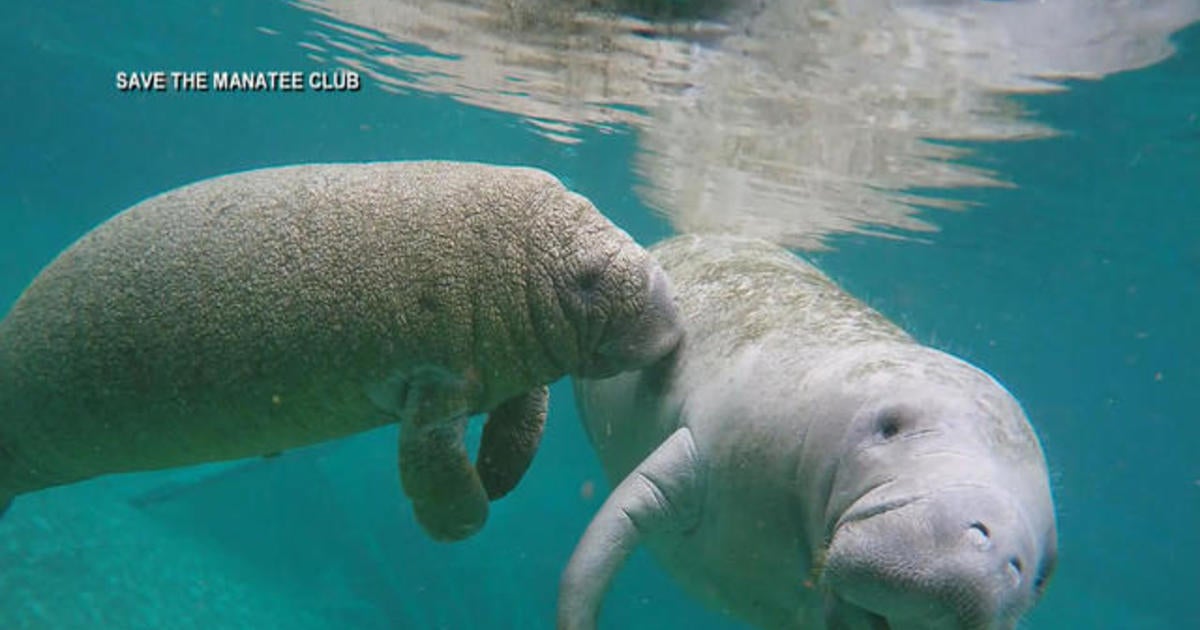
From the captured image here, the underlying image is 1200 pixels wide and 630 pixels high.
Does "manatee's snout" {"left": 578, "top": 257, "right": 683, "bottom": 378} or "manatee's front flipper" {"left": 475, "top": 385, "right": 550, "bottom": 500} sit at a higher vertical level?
"manatee's snout" {"left": 578, "top": 257, "right": 683, "bottom": 378}

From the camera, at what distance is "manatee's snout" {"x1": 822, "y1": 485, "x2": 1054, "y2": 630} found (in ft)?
6.85

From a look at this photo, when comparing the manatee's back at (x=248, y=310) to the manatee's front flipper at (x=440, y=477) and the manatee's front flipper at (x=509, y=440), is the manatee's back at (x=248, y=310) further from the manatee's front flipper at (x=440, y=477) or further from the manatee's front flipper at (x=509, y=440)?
the manatee's front flipper at (x=509, y=440)

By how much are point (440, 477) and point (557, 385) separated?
50.4 ft

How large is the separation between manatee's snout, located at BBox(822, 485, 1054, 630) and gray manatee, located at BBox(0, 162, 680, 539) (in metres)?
1.66

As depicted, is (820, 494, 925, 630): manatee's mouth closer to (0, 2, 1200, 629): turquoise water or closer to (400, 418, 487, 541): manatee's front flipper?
(0, 2, 1200, 629): turquoise water

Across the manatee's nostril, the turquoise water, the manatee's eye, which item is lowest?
the turquoise water

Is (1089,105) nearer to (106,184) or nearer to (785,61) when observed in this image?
(785,61)

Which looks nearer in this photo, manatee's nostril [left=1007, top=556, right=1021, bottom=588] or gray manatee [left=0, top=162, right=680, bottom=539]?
manatee's nostril [left=1007, top=556, right=1021, bottom=588]

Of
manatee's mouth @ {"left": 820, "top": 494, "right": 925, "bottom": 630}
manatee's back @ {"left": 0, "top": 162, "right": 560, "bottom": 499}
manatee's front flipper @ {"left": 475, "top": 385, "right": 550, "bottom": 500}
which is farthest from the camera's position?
manatee's front flipper @ {"left": 475, "top": 385, "right": 550, "bottom": 500}

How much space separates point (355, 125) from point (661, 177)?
1348 centimetres

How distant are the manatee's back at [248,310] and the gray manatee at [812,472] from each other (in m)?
1.16

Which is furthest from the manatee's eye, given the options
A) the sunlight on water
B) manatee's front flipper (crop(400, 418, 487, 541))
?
the sunlight on water

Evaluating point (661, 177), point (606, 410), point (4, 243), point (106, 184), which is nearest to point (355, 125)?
point (661, 177)

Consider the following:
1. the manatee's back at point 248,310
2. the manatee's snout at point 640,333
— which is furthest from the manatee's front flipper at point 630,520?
the manatee's back at point 248,310
